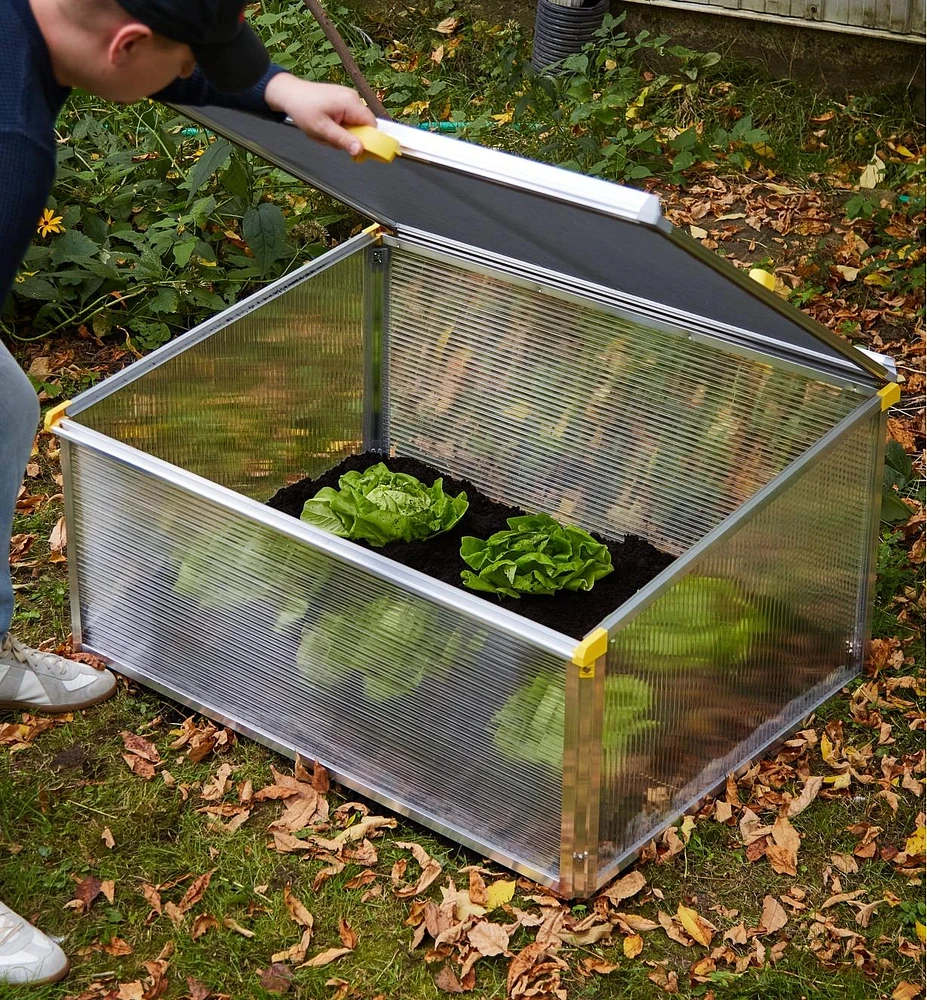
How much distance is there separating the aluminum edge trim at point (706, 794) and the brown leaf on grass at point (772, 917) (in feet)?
0.86

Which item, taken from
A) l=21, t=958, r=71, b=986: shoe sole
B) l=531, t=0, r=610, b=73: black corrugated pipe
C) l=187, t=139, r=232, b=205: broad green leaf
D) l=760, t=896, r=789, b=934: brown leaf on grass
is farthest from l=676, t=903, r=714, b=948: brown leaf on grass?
l=531, t=0, r=610, b=73: black corrugated pipe

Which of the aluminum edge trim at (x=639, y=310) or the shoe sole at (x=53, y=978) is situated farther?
the aluminum edge trim at (x=639, y=310)

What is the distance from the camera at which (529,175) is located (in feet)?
7.97

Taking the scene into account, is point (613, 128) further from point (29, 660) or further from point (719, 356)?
point (29, 660)

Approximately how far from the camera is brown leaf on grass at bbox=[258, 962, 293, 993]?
8.61ft

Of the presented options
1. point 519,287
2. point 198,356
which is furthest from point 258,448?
point 519,287

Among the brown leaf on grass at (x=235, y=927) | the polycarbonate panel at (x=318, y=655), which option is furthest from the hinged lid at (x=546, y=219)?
the brown leaf on grass at (x=235, y=927)

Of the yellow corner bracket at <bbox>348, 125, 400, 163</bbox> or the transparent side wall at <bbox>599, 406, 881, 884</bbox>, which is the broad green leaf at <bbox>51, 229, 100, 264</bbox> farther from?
the transparent side wall at <bbox>599, 406, 881, 884</bbox>

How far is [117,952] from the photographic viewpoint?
8.85 feet

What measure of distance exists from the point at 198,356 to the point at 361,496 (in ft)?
1.81

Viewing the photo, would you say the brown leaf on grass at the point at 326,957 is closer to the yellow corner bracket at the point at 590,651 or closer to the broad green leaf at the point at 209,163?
the yellow corner bracket at the point at 590,651

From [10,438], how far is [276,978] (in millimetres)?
1207

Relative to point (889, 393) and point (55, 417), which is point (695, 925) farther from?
point (55, 417)

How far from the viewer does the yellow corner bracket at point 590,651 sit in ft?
8.04
